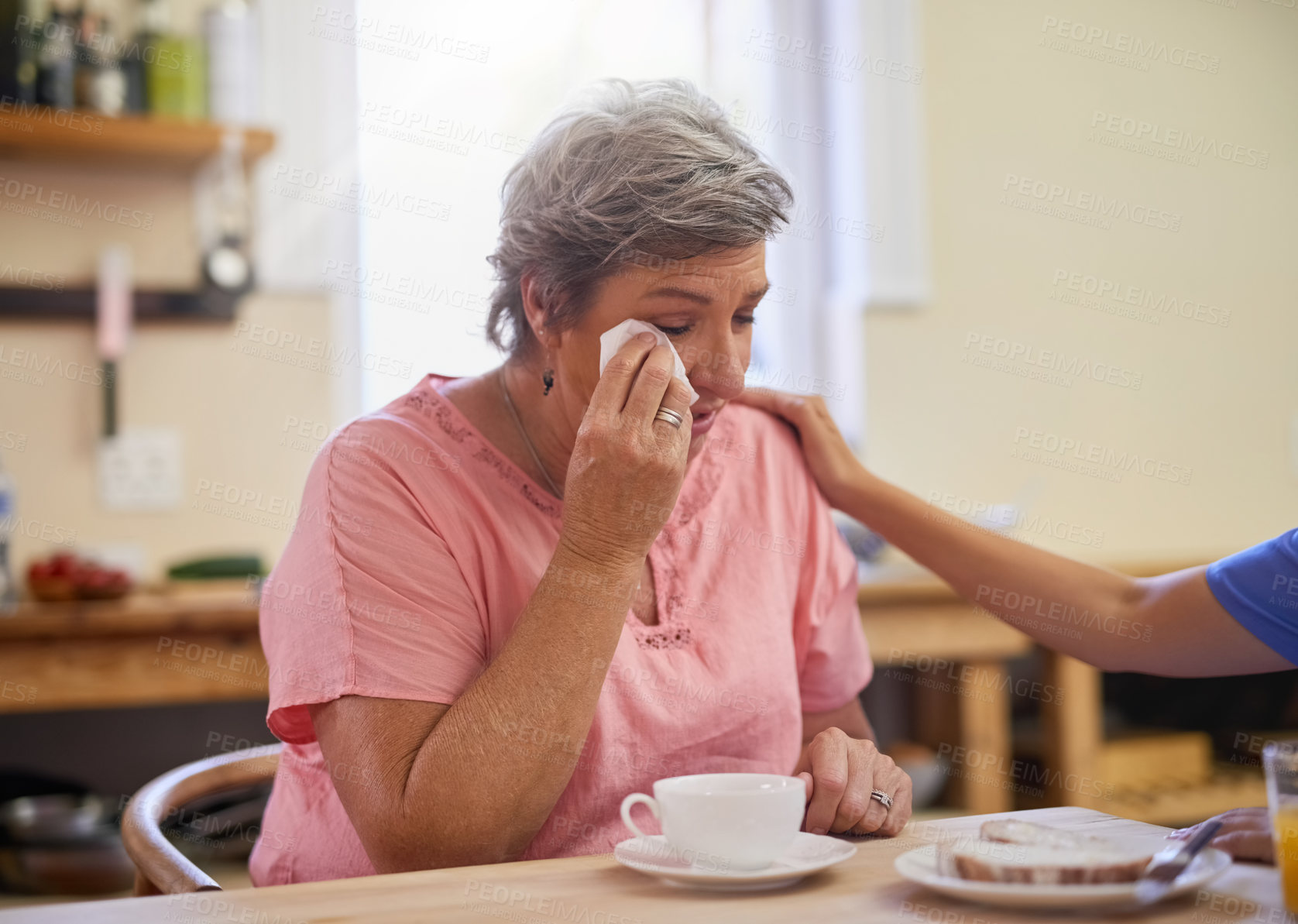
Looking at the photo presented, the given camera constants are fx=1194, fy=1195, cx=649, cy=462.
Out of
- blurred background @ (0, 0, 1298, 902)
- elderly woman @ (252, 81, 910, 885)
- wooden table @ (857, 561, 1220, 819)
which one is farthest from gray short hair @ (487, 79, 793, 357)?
wooden table @ (857, 561, 1220, 819)

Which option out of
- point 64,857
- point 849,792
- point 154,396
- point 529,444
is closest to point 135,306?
point 154,396

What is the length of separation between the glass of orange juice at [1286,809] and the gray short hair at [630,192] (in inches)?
24.4

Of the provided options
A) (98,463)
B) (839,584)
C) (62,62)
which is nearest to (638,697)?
(839,584)

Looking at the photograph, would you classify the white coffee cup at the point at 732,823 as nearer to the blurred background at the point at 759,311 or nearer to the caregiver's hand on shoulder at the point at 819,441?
the caregiver's hand on shoulder at the point at 819,441

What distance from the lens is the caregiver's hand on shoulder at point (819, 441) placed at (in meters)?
1.34

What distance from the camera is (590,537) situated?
38.7 inches

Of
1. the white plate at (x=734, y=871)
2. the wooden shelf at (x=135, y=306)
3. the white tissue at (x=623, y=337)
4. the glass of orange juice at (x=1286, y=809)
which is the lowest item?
the white plate at (x=734, y=871)

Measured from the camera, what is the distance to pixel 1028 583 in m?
1.22

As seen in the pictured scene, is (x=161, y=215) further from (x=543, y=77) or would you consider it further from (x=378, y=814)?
(x=378, y=814)

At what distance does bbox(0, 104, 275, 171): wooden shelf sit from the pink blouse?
53.7 inches

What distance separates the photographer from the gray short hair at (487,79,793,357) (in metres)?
1.10

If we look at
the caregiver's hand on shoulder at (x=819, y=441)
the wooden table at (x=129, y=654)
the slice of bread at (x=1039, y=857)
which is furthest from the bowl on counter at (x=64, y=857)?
the slice of bread at (x=1039, y=857)

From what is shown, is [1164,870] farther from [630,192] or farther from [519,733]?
[630,192]

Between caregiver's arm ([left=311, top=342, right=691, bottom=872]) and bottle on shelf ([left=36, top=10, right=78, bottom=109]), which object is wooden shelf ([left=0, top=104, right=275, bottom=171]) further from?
caregiver's arm ([left=311, top=342, right=691, bottom=872])
